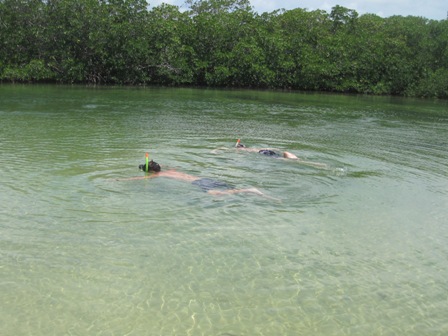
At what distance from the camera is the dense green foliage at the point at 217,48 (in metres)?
43.7

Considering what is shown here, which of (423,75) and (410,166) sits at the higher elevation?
(423,75)

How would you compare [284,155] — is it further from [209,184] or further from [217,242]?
[217,242]

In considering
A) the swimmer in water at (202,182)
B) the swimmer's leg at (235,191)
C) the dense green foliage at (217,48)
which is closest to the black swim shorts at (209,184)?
the swimmer in water at (202,182)

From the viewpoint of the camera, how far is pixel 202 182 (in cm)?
1002

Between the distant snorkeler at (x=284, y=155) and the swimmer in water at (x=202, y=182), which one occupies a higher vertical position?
the distant snorkeler at (x=284, y=155)

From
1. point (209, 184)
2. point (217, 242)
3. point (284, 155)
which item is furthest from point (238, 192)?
point (284, 155)

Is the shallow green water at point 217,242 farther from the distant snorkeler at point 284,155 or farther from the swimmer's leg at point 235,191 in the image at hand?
the distant snorkeler at point 284,155

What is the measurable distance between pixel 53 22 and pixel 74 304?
43.7m

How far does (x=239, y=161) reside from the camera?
42.0 ft

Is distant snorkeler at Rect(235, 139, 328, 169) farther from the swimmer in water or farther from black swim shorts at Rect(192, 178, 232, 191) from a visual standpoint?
black swim shorts at Rect(192, 178, 232, 191)


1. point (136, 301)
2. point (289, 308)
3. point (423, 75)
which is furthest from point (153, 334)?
point (423, 75)

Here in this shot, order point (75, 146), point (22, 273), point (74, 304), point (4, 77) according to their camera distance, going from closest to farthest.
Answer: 1. point (74, 304)
2. point (22, 273)
3. point (75, 146)
4. point (4, 77)

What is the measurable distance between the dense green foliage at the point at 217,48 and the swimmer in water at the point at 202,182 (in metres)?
35.8

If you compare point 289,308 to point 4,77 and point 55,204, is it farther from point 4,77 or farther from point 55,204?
point 4,77
